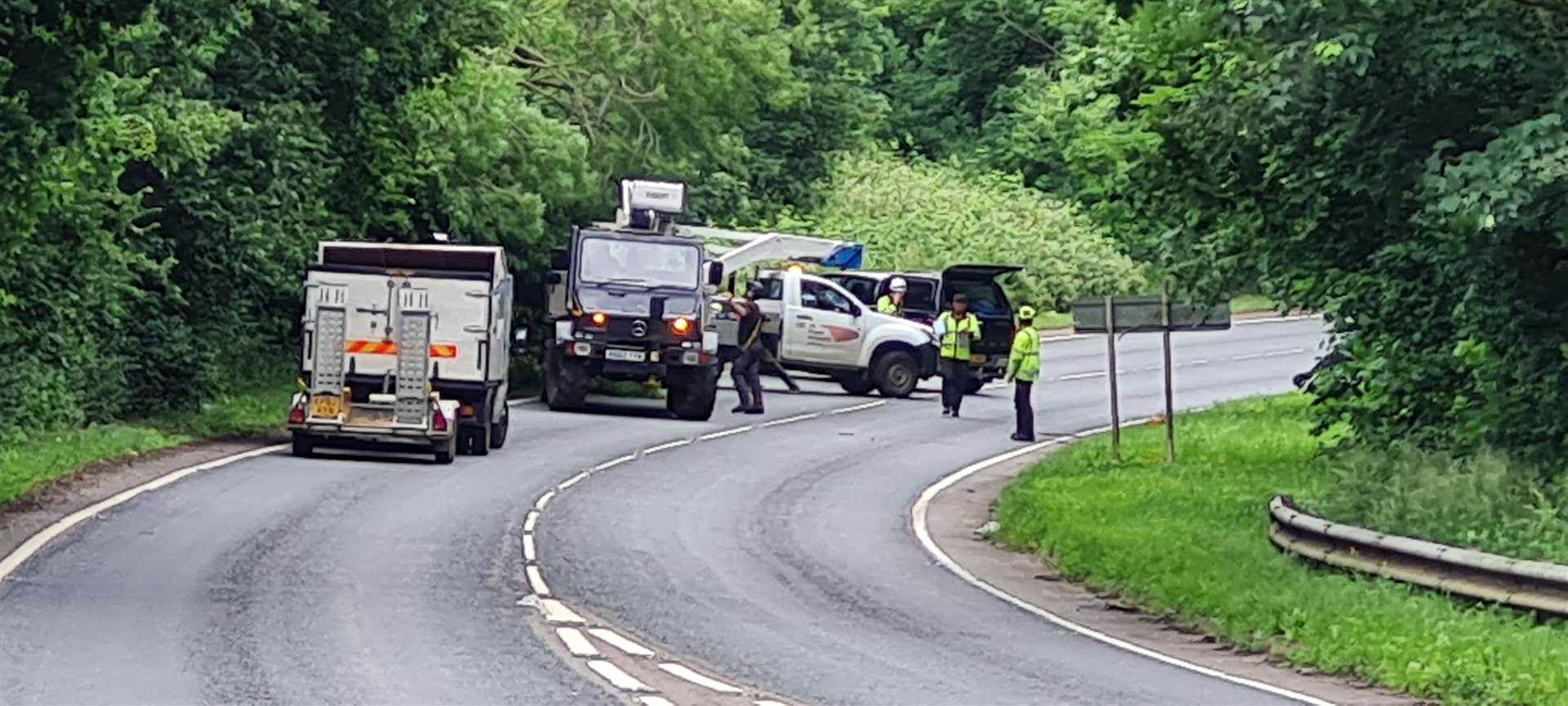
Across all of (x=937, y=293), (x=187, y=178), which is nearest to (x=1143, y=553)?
(x=187, y=178)

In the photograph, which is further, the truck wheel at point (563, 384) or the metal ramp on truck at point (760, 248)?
the metal ramp on truck at point (760, 248)

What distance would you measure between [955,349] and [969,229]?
25563 millimetres

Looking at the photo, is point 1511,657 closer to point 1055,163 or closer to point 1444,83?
point 1444,83

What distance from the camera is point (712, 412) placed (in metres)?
36.9

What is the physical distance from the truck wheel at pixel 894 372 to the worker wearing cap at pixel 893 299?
761mm

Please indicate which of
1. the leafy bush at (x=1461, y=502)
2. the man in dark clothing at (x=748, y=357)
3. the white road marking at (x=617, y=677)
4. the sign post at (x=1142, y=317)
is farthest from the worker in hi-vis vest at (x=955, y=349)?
the white road marking at (x=617, y=677)

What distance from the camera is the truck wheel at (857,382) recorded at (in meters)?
41.6

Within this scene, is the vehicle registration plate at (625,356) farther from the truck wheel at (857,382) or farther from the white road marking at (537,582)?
the white road marking at (537,582)

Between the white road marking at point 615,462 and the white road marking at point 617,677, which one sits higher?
the white road marking at point 615,462

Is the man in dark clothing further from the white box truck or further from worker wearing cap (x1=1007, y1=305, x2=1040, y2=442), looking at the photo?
the white box truck

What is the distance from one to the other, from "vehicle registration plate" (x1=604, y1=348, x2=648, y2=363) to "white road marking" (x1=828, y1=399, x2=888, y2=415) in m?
3.58

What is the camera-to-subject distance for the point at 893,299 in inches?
1690

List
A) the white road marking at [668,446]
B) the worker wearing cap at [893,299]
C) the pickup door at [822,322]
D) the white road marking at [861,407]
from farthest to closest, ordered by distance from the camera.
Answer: the worker wearing cap at [893,299]
the pickup door at [822,322]
the white road marking at [861,407]
the white road marking at [668,446]

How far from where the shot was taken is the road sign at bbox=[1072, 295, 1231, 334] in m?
27.5
